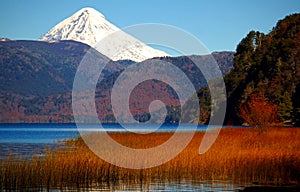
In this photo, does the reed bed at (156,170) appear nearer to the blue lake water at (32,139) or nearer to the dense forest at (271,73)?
the blue lake water at (32,139)

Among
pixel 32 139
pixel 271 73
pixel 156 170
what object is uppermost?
pixel 271 73

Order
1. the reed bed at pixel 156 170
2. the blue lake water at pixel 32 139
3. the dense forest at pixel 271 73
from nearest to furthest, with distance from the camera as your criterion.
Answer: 1. the reed bed at pixel 156 170
2. the blue lake water at pixel 32 139
3. the dense forest at pixel 271 73

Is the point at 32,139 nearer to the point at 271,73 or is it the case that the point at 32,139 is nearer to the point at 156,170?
the point at 271,73

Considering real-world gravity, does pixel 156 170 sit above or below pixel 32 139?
below

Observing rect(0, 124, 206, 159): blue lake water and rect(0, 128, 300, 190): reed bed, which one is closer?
rect(0, 128, 300, 190): reed bed

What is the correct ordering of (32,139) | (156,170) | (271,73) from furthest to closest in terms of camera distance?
(271,73)
(32,139)
(156,170)

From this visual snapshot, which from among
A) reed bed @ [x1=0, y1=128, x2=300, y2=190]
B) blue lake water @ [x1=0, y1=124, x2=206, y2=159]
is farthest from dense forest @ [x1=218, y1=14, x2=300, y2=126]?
reed bed @ [x1=0, y1=128, x2=300, y2=190]

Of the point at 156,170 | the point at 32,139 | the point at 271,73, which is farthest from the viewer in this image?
the point at 271,73

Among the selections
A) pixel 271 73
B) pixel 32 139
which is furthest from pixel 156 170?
pixel 271 73

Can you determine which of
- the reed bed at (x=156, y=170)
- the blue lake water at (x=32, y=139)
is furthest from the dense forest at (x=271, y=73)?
the reed bed at (x=156, y=170)

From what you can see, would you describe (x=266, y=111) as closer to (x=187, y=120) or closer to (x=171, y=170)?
(x=171, y=170)

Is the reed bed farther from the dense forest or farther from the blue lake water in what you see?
the dense forest

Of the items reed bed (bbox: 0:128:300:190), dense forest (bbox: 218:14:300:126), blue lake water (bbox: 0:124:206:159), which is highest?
dense forest (bbox: 218:14:300:126)

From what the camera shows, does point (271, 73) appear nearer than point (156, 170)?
No
